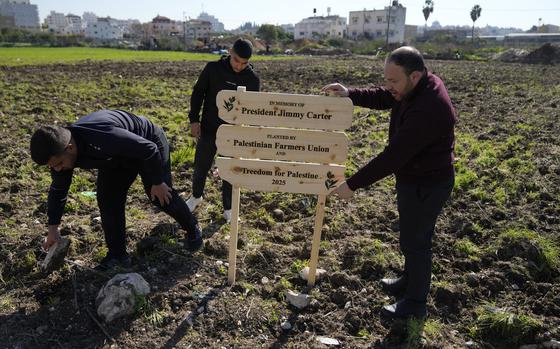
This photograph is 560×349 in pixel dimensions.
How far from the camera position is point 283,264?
4.41 meters

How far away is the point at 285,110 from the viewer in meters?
3.49

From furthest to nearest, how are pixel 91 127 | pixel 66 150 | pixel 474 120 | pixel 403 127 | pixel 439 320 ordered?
pixel 474 120 → pixel 439 320 → pixel 91 127 → pixel 66 150 → pixel 403 127

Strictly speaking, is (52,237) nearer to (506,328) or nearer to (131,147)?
(131,147)

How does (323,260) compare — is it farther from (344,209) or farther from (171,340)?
(171,340)

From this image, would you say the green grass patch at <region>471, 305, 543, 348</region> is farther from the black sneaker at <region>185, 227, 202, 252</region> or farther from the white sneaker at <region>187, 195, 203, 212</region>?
the white sneaker at <region>187, 195, 203, 212</region>

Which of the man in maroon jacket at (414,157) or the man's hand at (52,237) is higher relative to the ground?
the man in maroon jacket at (414,157)

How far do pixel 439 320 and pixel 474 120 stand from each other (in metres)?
8.18

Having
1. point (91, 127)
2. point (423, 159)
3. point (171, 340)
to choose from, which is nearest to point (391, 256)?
point (423, 159)

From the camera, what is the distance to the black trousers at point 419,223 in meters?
3.24

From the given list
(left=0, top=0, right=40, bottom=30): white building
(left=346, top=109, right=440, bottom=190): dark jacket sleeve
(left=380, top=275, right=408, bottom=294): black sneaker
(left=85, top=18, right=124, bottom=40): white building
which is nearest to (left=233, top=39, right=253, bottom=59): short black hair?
(left=346, top=109, right=440, bottom=190): dark jacket sleeve

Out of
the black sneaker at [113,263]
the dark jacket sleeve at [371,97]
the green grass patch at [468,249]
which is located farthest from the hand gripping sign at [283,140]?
the green grass patch at [468,249]

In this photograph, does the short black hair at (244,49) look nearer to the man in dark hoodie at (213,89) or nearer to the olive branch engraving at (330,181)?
the man in dark hoodie at (213,89)

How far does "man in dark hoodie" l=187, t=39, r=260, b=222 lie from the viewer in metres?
4.69

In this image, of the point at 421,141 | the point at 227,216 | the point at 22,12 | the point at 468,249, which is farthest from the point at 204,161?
the point at 22,12
